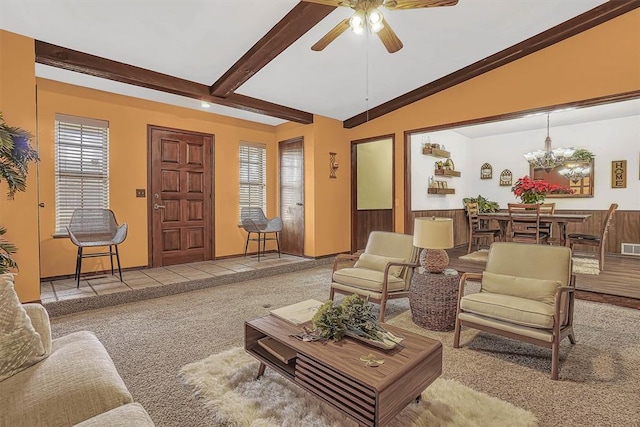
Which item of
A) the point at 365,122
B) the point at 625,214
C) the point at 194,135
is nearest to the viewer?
the point at 194,135

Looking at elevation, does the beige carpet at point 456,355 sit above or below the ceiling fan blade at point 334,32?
below

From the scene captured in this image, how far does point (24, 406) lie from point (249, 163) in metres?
5.33

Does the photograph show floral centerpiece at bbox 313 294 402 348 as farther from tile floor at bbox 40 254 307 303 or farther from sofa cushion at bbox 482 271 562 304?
tile floor at bbox 40 254 307 303

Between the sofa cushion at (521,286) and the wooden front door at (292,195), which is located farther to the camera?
the wooden front door at (292,195)

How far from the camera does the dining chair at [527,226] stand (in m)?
5.31

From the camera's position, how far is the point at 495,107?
4.53 meters

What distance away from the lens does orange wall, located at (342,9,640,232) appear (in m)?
3.60

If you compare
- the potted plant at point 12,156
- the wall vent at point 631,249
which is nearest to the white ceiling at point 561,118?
the wall vent at point 631,249

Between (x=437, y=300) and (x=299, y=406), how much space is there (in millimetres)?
1647

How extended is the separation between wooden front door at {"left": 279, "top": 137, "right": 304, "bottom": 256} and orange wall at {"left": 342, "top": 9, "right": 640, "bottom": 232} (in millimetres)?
2184

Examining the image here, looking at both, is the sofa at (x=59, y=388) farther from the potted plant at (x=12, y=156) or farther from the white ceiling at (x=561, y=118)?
the white ceiling at (x=561, y=118)

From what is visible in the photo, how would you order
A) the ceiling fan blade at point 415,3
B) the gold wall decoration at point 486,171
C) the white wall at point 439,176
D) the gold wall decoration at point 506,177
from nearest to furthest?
the ceiling fan blade at point 415,3, the white wall at point 439,176, the gold wall decoration at point 506,177, the gold wall decoration at point 486,171

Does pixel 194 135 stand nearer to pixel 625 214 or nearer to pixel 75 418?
pixel 75 418

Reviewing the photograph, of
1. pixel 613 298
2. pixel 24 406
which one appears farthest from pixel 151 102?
pixel 613 298
